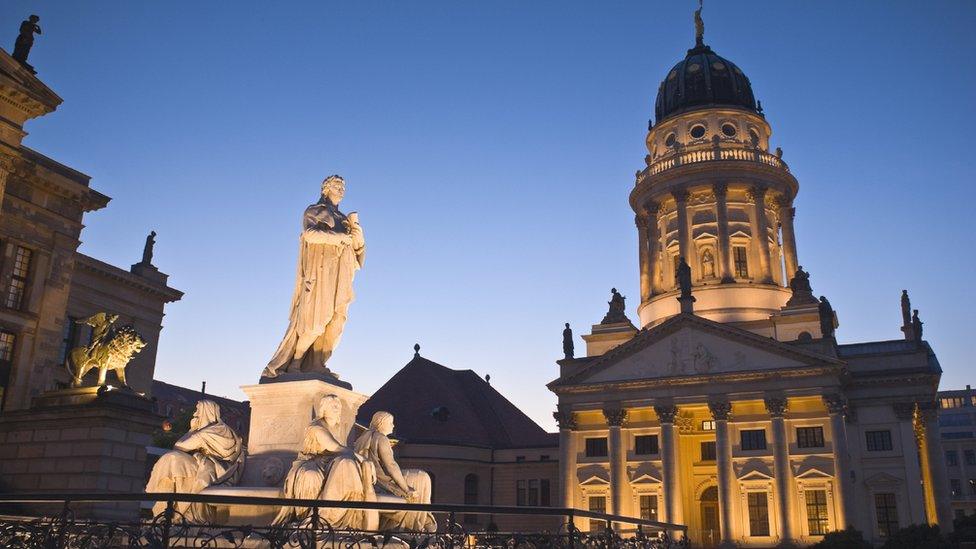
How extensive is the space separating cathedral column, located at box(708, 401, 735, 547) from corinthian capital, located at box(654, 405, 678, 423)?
2.19m

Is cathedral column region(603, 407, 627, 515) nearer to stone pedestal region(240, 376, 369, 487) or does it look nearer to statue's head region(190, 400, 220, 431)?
stone pedestal region(240, 376, 369, 487)

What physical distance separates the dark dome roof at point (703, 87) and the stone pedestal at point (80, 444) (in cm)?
5384

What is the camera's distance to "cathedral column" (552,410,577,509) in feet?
172

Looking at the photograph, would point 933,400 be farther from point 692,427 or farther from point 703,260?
point 703,260

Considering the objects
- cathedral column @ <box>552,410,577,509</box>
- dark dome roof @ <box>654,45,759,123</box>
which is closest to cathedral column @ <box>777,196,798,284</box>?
dark dome roof @ <box>654,45,759,123</box>

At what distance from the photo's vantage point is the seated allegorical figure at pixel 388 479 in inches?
336

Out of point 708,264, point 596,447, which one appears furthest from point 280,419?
point 708,264

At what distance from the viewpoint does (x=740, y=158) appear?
62.1 meters

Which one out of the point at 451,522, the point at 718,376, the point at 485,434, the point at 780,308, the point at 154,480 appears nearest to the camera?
the point at 451,522

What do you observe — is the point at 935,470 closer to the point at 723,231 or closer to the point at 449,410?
the point at 723,231

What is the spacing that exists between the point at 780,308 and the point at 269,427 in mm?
54708

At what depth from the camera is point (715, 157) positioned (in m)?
62.1

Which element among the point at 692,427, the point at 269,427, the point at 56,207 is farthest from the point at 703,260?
the point at 269,427

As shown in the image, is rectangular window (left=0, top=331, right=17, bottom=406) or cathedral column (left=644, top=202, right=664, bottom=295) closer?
→ rectangular window (left=0, top=331, right=17, bottom=406)
